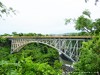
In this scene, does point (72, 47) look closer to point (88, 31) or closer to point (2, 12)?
point (88, 31)

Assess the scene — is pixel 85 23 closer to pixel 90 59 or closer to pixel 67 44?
pixel 67 44

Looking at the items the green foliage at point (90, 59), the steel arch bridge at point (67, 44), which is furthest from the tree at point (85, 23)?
the green foliage at point (90, 59)

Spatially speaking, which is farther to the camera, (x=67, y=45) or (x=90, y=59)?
(x=67, y=45)

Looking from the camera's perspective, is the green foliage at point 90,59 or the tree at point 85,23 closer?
the green foliage at point 90,59

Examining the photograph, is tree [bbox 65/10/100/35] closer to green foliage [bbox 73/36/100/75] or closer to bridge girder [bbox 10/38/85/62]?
bridge girder [bbox 10/38/85/62]

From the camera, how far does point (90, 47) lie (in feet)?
48.5

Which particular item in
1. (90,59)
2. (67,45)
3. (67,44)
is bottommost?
(67,45)

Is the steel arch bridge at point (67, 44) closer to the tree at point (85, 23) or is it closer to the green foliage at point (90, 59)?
the tree at point (85, 23)

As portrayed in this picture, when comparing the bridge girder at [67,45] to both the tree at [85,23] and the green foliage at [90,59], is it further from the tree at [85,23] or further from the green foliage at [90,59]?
the green foliage at [90,59]

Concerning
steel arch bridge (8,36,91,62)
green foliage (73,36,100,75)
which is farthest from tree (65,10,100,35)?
green foliage (73,36,100,75)

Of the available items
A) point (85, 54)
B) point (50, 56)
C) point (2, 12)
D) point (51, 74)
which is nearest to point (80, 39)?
point (50, 56)

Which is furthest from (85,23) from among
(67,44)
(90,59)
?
(90,59)

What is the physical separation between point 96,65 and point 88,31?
18512 millimetres

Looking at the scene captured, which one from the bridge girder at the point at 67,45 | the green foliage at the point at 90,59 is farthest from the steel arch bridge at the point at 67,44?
the green foliage at the point at 90,59
